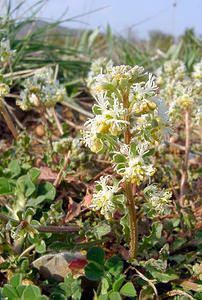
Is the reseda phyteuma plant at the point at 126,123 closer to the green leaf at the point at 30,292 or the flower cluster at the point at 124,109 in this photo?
the flower cluster at the point at 124,109

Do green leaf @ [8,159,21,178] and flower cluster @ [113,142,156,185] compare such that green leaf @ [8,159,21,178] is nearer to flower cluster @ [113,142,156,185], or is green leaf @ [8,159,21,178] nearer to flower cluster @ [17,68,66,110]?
flower cluster @ [17,68,66,110]

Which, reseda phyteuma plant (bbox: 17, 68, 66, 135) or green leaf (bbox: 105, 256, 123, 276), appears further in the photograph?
reseda phyteuma plant (bbox: 17, 68, 66, 135)

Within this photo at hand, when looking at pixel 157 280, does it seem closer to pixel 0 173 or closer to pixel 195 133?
pixel 0 173

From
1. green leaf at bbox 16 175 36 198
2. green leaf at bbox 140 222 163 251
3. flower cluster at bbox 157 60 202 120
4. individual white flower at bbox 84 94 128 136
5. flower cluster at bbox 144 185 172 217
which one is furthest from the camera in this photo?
flower cluster at bbox 157 60 202 120

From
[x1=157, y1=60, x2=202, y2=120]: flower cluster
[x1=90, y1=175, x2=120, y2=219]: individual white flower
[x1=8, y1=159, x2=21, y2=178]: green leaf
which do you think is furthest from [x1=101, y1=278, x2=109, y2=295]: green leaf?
[x1=157, y1=60, x2=202, y2=120]: flower cluster

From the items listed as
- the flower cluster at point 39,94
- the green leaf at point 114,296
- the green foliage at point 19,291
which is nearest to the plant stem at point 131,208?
the green leaf at point 114,296
